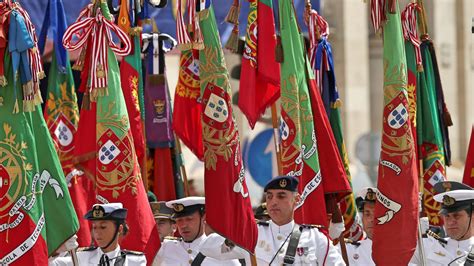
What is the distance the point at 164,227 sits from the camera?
14523 mm

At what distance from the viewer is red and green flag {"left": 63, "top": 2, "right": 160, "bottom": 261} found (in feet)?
43.9

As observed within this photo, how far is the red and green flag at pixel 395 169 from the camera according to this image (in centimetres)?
1381

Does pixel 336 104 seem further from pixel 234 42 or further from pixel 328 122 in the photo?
pixel 234 42

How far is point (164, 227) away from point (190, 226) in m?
0.83

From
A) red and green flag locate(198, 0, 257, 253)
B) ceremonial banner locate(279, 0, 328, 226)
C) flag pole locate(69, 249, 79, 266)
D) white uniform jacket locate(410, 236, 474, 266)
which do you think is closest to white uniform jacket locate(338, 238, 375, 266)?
white uniform jacket locate(410, 236, 474, 266)

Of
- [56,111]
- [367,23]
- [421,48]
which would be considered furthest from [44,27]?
[367,23]

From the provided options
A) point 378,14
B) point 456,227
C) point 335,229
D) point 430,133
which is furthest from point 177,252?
point 430,133

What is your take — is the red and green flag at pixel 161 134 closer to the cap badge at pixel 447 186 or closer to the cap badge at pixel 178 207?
the cap badge at pixel 178 207

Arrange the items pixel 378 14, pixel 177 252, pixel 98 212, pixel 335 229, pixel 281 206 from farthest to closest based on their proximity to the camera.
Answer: pixel 335 229 < pixel 378 14 < pixel 177 252 < pixel 281 206 < pixel 98 212

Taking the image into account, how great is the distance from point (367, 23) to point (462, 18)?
1712mm

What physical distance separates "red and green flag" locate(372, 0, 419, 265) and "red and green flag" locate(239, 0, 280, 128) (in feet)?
3.01

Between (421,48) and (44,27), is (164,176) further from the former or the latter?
(421,48)

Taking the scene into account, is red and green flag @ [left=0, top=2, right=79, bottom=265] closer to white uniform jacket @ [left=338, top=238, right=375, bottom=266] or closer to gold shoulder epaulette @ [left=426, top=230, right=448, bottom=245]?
gold shoulder epaulette @ [left=426, top=230, right=448, bottom=245]

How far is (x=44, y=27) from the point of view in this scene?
48.8ft
